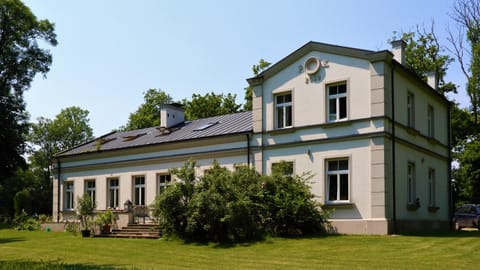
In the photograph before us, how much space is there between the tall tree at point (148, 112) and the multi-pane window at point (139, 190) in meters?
25.6

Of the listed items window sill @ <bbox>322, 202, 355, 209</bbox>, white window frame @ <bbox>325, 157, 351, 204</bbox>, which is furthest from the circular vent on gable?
window sill @ <bbox>322, 202, 355, 209</bbox>

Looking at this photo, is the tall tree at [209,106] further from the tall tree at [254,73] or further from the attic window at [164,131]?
the attic window at [164,131]

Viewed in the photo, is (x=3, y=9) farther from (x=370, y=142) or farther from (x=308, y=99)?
(x=370, y=142)

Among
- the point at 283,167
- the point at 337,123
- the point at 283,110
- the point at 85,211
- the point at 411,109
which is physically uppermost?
the point at 411,109

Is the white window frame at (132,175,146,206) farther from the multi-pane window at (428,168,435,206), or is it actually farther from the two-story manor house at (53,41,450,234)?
the multi-pane window at (428,168,435,206)

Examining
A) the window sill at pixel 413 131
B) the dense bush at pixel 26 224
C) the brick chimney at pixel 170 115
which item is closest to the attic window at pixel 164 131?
the brick chimney at pixel 170 115

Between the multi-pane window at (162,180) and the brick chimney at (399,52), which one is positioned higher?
the brick chimney at (399,52)

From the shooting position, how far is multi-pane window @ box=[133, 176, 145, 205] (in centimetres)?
3047

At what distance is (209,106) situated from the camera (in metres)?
51.2

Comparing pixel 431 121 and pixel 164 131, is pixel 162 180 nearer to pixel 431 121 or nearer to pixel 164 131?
pixel 164 131

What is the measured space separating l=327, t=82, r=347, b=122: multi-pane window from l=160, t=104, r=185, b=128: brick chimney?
521 inches

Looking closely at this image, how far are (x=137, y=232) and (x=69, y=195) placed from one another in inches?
433

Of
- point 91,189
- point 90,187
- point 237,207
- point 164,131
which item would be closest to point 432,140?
point 237,207

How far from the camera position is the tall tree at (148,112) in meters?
58.2
